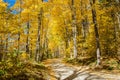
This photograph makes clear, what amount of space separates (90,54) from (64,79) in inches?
547

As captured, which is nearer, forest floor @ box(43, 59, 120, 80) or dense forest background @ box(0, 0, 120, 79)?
forest floor @ box(43, 59, 120, 80)

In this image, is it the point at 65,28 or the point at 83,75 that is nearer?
the point at 83,75

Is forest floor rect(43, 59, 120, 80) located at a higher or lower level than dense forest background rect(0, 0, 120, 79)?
lower

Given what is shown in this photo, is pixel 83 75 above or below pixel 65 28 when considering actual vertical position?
below

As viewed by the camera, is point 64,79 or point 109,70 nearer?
point 64,79

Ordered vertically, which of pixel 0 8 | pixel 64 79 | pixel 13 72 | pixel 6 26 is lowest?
pixel 64 79

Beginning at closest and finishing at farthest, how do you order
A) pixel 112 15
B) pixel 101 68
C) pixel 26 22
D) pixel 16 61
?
pixel 16 61
pixel 101 68
pixel 112 15
pixel 26 22

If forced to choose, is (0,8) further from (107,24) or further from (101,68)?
(107,24)

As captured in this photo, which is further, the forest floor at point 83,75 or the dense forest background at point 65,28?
the dense forest background at point 65,28

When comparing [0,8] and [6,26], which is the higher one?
[0,8]

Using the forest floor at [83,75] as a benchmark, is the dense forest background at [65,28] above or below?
above

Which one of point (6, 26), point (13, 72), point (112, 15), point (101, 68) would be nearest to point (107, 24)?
point (112, 15)

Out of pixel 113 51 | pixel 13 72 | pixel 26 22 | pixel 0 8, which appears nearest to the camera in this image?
pixel 13 72

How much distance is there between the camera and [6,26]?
58.4 ft
